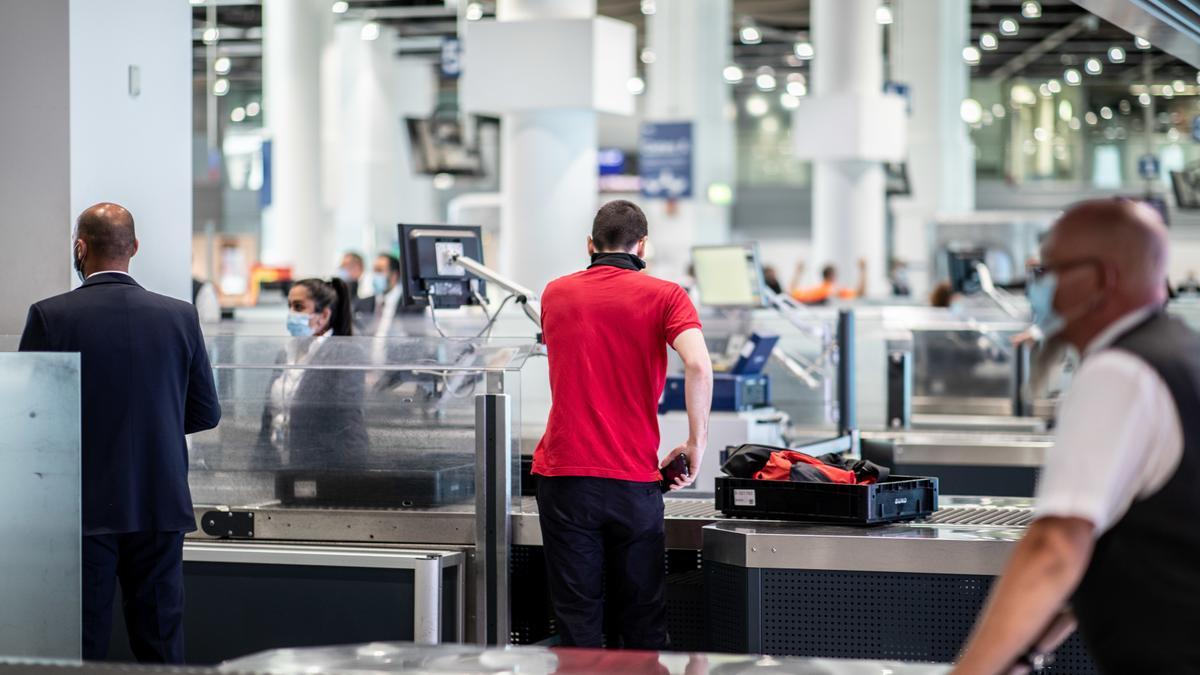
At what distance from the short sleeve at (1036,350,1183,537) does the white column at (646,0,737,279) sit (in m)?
19.4

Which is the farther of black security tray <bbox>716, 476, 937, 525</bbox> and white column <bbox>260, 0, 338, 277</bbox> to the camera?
white column <bbox>260, 0, 338, 277</bbox>

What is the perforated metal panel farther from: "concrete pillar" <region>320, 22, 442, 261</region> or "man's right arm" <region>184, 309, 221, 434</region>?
"concrete pillar" <region>320, 22, 442, 261</region>

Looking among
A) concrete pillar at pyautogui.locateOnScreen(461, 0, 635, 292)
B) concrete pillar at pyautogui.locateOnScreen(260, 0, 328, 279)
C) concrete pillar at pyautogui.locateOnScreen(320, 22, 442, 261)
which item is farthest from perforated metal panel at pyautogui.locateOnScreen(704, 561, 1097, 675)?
concrete pillar at pyautogui.locateOnScreen(320, 22, 442, 261)

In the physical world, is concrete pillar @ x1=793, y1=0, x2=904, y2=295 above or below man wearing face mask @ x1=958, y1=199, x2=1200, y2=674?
above

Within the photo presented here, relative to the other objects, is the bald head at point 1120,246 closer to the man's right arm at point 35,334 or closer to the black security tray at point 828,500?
the black security tray at point 828,500

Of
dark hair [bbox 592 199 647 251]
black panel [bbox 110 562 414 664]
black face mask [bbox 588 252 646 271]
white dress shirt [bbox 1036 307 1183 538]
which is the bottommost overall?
black panel [bbox 110 562 414 664]

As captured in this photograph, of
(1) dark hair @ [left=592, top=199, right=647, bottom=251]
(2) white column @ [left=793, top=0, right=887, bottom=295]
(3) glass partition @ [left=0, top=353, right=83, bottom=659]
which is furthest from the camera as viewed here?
(2) white column @ [left=793, top=0, right=887, bottom=295]

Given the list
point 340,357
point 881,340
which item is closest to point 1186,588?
point 340,357

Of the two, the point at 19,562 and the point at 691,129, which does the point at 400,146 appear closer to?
the point at 691,129

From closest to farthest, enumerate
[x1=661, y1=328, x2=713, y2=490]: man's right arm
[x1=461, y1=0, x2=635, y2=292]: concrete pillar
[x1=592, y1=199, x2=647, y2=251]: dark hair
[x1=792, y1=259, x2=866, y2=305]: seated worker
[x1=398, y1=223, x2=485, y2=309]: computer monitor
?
[x1=661, y1=328, x2=713, y2=490]: man's right arm, [x1=592, y1=199, x2=647, y2=251]: dark hair, [x1=398, y1=223, x2=485, y2=309]: computer monitor, [x1=461, y1=0, x2=635, y2=292]: concrete pillar, [x1=792, y1=259, x2=866, y2=305]: seated worker

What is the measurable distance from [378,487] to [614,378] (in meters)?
0.99

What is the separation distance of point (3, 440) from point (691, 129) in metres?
18.4

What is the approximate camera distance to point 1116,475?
183cm

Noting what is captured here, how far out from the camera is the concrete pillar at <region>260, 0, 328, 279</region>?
22453 millimetres
